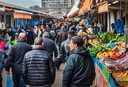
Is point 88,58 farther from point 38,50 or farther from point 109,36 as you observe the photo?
point 109,36

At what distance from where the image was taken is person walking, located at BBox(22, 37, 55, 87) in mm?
4008

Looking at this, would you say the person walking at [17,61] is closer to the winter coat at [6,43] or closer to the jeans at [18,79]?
the jeans at [18,79]

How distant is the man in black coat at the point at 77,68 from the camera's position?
3.46 meters

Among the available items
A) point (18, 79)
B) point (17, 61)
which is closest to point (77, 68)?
point (17, 61)

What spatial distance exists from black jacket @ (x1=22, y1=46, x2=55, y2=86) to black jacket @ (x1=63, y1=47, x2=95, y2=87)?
2.03 ft

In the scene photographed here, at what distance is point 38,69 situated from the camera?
402 cm

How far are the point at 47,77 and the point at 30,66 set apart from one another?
338 millimetres

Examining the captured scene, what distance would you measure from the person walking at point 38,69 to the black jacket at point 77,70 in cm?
62

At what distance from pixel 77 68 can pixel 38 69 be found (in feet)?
2.66

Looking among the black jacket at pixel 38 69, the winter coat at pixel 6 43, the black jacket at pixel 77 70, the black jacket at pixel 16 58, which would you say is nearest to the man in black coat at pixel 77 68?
the black jacket at pixel 77 70

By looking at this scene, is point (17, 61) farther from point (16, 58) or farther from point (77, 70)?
point (77, 70)

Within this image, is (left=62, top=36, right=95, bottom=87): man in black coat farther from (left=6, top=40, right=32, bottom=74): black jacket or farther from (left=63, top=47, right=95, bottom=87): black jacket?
(left=6, top=40, right=32, bottom=74): black jacket

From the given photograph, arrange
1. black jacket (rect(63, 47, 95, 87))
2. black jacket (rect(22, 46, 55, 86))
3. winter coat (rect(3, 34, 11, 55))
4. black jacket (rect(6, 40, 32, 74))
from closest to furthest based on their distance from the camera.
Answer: black jacket (rect(63, 47, 95, 87)) → black jacket (rect(22, 46, 55, 86)) → black jacket (rect(6, 40, 32, 74)) → winter coat (rect(3, 34, 11, 55))

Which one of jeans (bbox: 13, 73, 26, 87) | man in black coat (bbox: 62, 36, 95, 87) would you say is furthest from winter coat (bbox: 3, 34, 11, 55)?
man in black coat (bbox: 62, 36, 95, 87)
